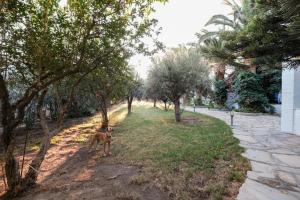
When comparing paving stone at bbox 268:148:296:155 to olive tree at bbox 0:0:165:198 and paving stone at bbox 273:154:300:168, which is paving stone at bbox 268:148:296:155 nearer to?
paving stone at bbox 273:154:300:168

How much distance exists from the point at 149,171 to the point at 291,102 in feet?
24.2

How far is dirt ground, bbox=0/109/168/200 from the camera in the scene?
4.62m

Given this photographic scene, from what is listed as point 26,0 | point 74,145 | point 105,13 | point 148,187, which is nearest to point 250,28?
point 105,13

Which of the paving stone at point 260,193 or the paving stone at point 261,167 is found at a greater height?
the paving stone at point 261,167

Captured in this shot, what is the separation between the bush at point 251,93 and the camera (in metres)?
19.5

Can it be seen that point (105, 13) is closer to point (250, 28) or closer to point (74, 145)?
point (250, 28)

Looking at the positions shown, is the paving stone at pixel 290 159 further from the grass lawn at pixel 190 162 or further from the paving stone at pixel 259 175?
the paving stone at pixel 259 175

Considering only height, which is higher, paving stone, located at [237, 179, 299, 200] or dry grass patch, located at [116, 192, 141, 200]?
paving stone, located at [237, 179, 299, 200]

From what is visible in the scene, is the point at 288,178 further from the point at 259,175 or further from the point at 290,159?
the point at 290,159

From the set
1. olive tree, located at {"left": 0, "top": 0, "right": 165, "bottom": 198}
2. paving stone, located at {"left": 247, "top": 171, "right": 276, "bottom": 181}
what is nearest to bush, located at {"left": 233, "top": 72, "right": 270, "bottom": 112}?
paving stone, located at {"left": 247, "top": 171, "right": 276, "bottom": 181}

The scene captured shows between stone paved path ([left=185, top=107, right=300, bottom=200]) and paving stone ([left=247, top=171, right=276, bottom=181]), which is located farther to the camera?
paving stone ([left=247, top=171, right=276, bottom=181])

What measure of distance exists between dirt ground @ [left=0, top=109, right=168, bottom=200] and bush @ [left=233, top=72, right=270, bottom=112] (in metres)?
14.8

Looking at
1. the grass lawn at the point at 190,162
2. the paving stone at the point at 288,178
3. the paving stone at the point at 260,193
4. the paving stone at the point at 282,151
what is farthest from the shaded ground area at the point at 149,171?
the paving stone at the point at 282,151

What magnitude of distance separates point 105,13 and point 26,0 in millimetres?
1432
